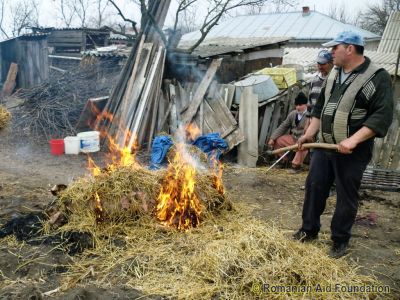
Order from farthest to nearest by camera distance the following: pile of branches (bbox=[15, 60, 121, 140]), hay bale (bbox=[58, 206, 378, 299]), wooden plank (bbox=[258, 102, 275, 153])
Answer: pile of branches (bbox=[15, 60, 121, 140]), wooden plank (bbox=[258, 102, 275, 153]), hay bale (bbox=[58, 206, 378, 299])

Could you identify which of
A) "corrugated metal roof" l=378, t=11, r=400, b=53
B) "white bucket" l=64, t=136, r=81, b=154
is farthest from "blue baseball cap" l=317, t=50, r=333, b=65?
"corrugated metal roof" l=378, t=11, r=400, b=53

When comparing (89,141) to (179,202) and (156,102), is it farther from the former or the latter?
(179,202)

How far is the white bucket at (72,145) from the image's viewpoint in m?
8.00

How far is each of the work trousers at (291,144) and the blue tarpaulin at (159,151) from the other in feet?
7.35

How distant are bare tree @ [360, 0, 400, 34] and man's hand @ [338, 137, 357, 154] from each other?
30.8 metres

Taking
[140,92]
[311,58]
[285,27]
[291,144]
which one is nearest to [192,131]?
[140,92]

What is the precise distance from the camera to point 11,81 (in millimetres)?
16406

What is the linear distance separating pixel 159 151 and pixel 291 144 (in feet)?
8.78

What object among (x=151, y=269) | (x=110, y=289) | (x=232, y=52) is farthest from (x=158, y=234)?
(x=232, y=52)

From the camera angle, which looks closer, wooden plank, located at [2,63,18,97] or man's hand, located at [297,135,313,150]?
man's hand, located at [297,135,313,150]

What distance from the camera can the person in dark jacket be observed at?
7.23m

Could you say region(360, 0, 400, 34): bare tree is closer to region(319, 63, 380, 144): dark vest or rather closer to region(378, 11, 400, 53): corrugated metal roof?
region(378, 11, 400, 53): corrugated metal roof

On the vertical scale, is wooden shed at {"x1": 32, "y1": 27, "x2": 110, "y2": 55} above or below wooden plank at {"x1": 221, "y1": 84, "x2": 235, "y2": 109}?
above

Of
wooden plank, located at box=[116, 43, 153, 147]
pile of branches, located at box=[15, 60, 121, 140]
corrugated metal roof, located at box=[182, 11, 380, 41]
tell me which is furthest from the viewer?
corrugated metal roof, located at box=[182, 11, 380, 41]
